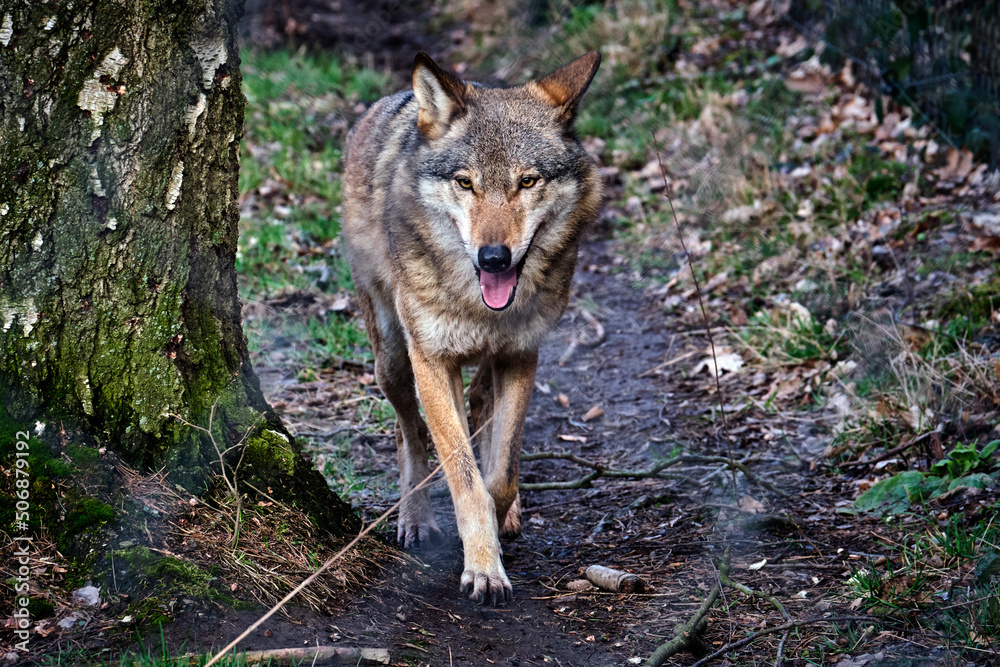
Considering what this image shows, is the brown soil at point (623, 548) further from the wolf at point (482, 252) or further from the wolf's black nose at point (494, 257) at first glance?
the wolf's black nose at point (494, 257)

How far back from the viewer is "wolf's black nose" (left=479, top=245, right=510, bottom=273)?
323 centimetres

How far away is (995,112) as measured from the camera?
514cm

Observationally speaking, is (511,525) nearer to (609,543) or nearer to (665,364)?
(609,543)

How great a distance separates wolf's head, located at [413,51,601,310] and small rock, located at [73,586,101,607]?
175 centimetres

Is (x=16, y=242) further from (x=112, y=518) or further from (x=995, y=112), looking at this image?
(x=995, y=112)

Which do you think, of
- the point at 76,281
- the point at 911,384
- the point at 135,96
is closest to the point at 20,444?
the point at 76,281

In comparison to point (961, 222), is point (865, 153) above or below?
above

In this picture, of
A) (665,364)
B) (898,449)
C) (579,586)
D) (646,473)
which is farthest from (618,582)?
(665,364)

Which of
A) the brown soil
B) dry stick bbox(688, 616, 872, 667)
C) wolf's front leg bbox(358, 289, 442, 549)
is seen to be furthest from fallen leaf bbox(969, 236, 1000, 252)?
wolf's front leg bbox(358, 289, 442, 549)

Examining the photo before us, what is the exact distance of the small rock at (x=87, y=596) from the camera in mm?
2334

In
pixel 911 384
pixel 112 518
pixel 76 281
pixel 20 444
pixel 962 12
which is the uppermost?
pixel 962 12

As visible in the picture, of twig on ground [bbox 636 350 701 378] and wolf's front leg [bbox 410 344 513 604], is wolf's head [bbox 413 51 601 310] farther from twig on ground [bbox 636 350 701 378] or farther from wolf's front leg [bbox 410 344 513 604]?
twig on ground [bbox 636 350 701 378]

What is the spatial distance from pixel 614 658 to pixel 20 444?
6.60 ft

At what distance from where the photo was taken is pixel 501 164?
3453 mm
